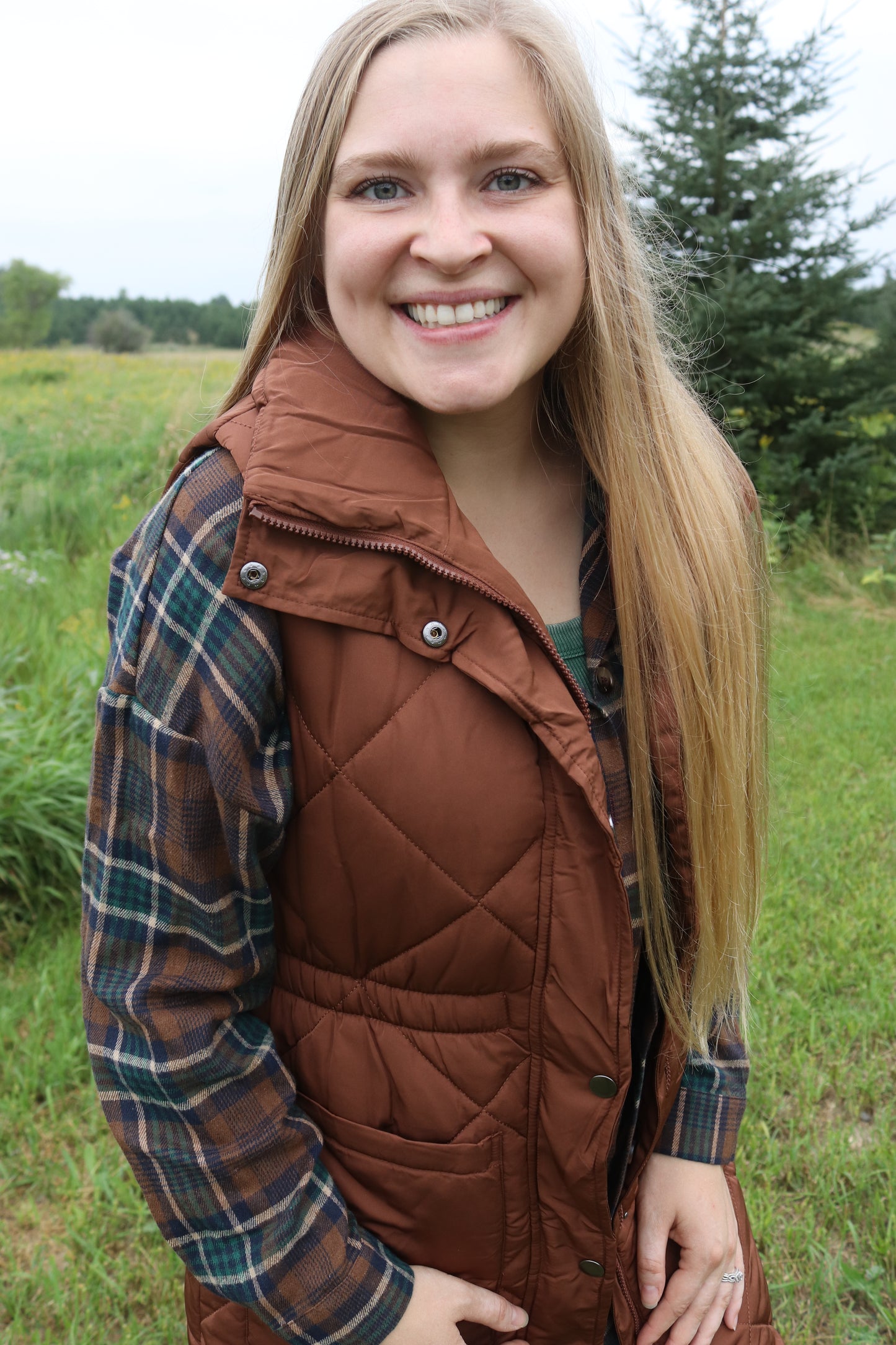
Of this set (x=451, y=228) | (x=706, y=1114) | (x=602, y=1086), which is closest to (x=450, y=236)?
(x=451, y=228)

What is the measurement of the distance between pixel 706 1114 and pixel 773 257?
22.9 feet

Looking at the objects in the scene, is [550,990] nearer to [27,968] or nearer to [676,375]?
[676,375]

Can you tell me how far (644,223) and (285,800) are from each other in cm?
97

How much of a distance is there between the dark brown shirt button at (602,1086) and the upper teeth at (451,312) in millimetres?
858

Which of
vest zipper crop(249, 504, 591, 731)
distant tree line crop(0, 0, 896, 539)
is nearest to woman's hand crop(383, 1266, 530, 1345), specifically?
vest zipper crop(249, 504, 591, 731)

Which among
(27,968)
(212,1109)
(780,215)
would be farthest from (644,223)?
(780,215)

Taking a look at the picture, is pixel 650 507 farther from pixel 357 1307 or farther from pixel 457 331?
pixel 357 1307

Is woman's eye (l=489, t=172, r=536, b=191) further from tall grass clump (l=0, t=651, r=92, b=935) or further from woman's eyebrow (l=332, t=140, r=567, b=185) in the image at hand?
tall grass clump (l=0, t=651, r=92, b=935)

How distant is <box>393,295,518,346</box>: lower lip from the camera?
1148mm

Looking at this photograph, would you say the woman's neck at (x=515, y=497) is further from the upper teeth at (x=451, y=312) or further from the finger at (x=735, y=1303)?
the finger at (x=735, y=1303)

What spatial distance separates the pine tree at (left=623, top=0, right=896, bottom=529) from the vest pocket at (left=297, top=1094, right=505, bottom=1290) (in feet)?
20.7

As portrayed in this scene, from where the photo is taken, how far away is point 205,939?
3.61 ft

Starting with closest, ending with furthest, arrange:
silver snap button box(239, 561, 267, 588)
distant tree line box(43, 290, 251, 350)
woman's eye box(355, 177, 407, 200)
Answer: silver snap button box(239, 561, 267, 588) < woman's eye box(355, 177, 407, 200) < distant tree line box(43, 290, 251, 350)

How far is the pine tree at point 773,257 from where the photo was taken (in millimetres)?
6898
